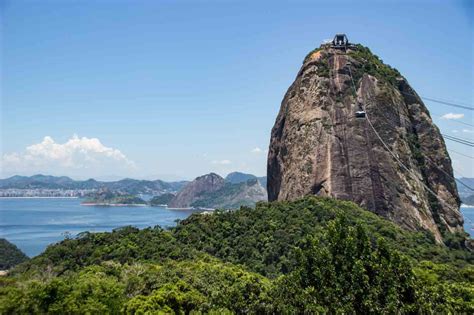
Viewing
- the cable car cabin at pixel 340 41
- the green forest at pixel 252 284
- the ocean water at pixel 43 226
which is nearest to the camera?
the green forest at pixel 252 284

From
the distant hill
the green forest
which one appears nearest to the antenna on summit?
the green forest

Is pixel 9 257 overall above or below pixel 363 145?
below

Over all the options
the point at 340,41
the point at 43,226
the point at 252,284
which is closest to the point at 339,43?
the point at 340,41

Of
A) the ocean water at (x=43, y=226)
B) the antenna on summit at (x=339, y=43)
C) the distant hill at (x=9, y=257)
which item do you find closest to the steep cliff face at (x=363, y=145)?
the antenna on summit at (x=339, y=43)

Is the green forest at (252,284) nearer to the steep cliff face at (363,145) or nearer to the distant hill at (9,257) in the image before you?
the steep cliff face at (363,145)

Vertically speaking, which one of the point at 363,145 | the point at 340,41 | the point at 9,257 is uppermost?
the point at 340,41

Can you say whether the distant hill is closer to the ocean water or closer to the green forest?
the ocean water

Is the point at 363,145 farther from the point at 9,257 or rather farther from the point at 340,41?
the point at 9,257
